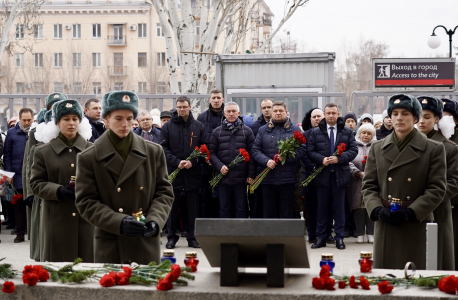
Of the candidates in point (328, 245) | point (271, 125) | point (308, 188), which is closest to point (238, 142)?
point (271, 125)

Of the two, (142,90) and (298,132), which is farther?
(142,90)

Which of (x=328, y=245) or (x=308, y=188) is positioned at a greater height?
(x=308, y=188)

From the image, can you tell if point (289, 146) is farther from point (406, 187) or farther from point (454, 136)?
point (406, 187)

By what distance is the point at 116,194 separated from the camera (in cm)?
480

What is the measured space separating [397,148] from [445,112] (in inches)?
49.6

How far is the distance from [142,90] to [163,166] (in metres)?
50.8

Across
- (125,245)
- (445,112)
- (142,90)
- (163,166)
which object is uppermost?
(142,90)

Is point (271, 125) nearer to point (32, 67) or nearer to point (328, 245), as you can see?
point (328, 245)

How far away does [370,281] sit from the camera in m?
3.85

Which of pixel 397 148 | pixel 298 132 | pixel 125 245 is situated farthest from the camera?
pixel 298 132

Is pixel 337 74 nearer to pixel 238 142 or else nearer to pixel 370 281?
pixel 238 142

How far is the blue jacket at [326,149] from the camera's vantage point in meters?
10.3

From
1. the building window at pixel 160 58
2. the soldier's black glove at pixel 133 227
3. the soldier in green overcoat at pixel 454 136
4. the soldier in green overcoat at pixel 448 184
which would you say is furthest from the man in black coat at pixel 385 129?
the building window at pixel 160 58

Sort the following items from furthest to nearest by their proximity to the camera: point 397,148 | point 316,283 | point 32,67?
point 32,67, point 397,148, point 316,283
